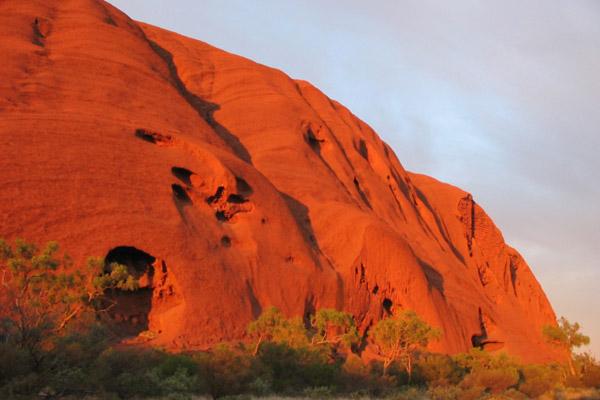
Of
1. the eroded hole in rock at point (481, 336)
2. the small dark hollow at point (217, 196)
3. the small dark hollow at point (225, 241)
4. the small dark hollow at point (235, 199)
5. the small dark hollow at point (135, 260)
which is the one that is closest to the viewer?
the small dark hollow at point (135, 260)

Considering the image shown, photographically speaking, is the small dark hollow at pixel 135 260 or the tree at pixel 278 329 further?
the small dark hollow at pixel 135 260

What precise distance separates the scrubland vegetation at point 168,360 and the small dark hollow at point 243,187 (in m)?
7.29

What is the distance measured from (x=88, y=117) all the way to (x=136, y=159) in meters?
3.14

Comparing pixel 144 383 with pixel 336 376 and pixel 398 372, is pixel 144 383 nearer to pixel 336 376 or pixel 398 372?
pixel 336 376

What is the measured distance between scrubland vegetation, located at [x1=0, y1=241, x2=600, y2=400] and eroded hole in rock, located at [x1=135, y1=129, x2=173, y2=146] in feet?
25.5

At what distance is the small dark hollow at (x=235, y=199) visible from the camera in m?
32.0

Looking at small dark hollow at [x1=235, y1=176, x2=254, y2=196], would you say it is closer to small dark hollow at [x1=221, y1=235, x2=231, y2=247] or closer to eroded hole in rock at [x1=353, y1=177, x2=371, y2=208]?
small dark hollow at [x1=221, y1=235, x2=231, y2=247]

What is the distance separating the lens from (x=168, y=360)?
66.2ft

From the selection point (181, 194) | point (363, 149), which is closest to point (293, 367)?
point (181, 194)

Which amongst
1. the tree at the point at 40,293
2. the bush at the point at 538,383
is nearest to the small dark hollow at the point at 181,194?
the tree at the point at 40,293

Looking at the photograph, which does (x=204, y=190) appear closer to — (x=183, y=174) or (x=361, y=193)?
(x=183, y=174)

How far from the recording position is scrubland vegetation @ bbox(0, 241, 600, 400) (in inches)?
597

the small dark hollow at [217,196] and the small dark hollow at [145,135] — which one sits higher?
the small dark hollow at [145,135]

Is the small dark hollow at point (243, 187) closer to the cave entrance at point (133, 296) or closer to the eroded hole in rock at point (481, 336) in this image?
the cave entrance at point (133, 296)
